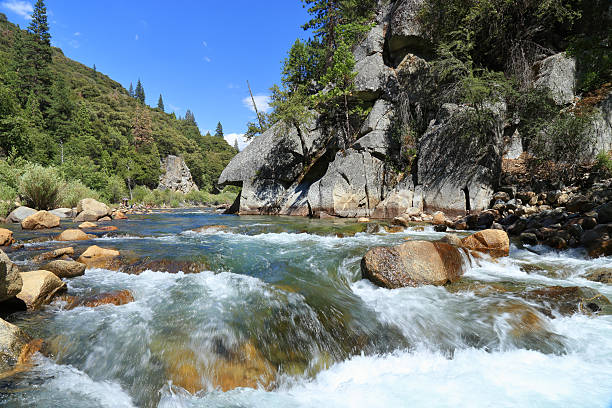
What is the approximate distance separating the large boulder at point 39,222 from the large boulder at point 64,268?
828 centimetres

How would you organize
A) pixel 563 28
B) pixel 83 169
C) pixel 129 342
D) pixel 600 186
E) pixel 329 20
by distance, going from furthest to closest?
1. pixel 83 169
2. pixel 329 20
3. pixel 563 28
4. pixel 600 186
5. pixel 129 342

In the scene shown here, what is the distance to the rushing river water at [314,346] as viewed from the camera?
245cm

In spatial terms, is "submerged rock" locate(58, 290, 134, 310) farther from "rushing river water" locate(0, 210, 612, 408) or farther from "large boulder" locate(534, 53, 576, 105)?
"large boulder" locate(534, 53, 576, 105)

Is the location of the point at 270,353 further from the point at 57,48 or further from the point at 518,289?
the point at 57,48

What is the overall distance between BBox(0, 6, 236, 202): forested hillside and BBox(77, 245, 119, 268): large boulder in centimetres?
1970

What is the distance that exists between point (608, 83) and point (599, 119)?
2.65 metres

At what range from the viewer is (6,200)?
13156 millimetres

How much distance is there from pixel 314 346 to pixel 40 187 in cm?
1926

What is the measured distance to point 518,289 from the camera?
4453mm

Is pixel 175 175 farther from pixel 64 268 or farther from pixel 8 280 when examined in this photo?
pixel 8 280

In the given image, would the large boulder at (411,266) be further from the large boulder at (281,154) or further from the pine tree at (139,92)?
the pine tree at (139,92)

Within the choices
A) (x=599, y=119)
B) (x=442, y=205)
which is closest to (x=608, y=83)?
(x=599, y=119)

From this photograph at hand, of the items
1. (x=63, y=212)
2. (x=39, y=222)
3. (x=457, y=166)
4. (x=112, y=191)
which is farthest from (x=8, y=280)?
(x=112, y=191)

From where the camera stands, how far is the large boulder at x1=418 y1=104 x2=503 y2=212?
12.6 meters
